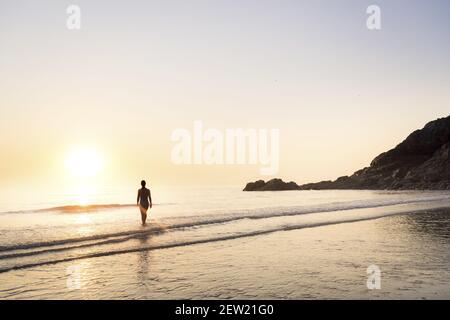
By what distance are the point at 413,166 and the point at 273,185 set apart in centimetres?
4303

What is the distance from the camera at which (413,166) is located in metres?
107

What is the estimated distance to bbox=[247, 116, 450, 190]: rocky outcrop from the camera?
92750 millimetres

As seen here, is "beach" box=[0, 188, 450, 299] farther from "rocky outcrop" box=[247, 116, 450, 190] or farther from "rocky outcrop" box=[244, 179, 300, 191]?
"rocky outcrop" box=[244, 179, 300, 191]

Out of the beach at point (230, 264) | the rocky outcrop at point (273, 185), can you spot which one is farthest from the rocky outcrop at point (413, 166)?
the beach at point (230, 264)

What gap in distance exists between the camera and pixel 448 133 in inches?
4158

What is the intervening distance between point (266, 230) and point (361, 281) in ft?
33.5

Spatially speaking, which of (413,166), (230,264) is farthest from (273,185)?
(230,264)

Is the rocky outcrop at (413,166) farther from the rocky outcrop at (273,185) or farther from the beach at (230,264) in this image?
the beach at (230,264)

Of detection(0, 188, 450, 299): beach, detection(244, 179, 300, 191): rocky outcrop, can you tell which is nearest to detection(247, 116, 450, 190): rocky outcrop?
detection(244, 179, 300, 191): rocky outcrop

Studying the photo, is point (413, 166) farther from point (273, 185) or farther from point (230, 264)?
point (230, 264)

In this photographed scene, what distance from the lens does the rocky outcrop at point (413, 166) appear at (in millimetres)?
92750

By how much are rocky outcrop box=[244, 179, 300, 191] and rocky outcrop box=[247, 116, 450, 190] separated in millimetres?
1973

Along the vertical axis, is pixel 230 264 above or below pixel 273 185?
above
